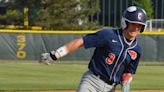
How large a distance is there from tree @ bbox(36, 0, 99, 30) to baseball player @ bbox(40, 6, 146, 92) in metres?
30.8

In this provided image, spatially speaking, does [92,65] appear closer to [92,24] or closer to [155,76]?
[155,76]

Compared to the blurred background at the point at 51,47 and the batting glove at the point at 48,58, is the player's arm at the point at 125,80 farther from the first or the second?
the blurred background at the point at 51,47

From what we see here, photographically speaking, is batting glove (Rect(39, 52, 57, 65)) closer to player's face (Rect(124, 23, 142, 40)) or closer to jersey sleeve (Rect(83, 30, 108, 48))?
jersey sleeve (Rect(83, 30, 108, 48))

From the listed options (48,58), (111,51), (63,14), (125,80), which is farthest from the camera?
(63,14)

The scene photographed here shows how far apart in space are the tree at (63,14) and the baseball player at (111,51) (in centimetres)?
3082

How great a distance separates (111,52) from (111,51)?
0.01 meters

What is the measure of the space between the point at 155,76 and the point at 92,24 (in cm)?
2076

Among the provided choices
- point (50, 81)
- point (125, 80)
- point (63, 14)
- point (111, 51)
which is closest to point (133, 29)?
point (111, 51)

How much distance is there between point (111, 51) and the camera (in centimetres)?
516

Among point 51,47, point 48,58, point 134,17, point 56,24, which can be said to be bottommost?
point 56,24

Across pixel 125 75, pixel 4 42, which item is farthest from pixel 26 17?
pixel 125 75

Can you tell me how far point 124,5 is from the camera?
2323 inches

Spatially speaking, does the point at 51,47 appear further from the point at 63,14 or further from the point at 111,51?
the point at 111,51

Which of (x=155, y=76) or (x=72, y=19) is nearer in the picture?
(x=155, y=76)
